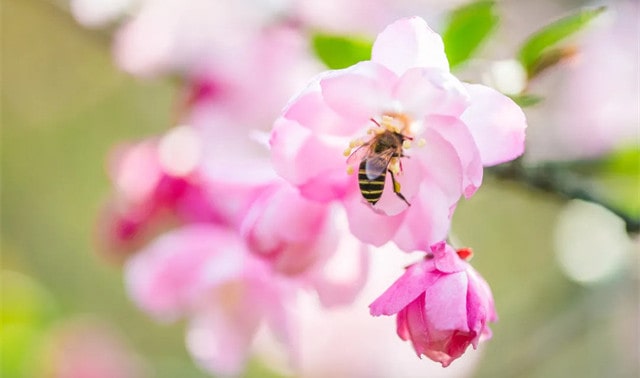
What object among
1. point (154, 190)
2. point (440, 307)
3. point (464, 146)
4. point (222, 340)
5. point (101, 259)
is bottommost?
point (440, 307)

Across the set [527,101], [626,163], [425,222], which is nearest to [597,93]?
[626,163]

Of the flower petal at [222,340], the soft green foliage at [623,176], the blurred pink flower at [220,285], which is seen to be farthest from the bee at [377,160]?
the flower petal at [222,340]

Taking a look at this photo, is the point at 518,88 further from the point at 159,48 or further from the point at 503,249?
the point at 503,249

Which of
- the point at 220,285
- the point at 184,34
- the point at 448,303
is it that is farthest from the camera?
the point at 184,34

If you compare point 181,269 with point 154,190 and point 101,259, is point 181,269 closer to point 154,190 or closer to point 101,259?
point 154,190

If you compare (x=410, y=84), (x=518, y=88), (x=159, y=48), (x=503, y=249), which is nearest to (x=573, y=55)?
(x=518, y=88)

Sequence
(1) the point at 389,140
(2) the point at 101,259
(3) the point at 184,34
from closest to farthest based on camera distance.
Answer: (1) the point at 389,140, (3) the point at 184,34, (2) the point at 101,259

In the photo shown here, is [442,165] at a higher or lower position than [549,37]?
lower
